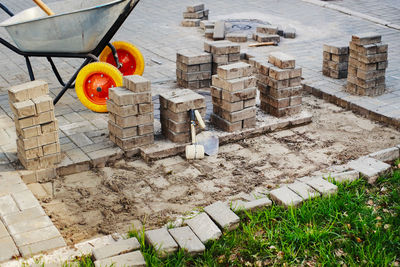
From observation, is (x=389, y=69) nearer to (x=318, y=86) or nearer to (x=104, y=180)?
(x=318, y=86)

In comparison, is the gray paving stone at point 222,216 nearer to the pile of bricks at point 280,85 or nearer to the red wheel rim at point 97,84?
the pile of bricks at point 280,85

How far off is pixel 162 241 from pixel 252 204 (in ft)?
3.20

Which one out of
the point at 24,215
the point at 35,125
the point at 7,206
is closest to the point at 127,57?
the point at 35,125

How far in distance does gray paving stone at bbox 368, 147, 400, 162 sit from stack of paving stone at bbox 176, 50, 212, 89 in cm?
299

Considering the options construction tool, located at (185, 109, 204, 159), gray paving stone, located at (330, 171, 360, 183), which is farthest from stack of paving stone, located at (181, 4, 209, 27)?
gray paving stone, located at (330, 171, 360, 183)

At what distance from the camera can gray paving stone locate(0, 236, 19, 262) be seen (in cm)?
401

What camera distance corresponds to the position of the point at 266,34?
1047 centimetres

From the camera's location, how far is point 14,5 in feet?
45.0

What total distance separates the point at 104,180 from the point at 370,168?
8.86 ft

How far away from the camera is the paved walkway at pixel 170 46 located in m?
6.12

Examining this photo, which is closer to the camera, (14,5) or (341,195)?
(341,195)

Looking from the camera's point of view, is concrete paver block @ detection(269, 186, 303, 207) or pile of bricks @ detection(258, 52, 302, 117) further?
pile of bricks @ detection(258, 52, 302, 117)

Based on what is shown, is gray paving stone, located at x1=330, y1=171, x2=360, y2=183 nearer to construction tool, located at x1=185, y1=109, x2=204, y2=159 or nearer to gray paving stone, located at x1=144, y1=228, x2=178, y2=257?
construction tool, located at x1=185, y1=109, x2=204, y2=159

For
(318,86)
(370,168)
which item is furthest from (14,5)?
(370,168)
